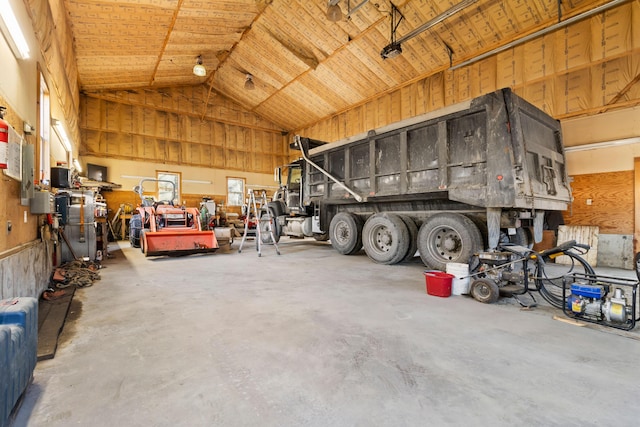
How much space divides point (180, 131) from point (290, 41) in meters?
7.44

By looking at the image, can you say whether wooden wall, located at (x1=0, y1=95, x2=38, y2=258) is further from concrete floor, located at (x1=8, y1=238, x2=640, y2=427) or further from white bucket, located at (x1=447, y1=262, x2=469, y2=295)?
white bucket, located at (x1=447, y1=262, x2=469, y2=295)

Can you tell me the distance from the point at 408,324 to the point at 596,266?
605cm

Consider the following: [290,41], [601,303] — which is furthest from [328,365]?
[290,41]

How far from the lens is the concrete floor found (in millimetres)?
1471

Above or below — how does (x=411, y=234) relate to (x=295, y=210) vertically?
below

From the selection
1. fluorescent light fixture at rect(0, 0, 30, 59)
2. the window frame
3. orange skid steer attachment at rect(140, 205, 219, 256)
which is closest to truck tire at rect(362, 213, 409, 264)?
orange skid steer attachment at rect(140, 205, 219, 256)

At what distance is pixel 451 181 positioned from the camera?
16.1ft

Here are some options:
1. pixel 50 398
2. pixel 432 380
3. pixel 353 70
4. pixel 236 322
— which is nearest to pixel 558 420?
pixel 432 380

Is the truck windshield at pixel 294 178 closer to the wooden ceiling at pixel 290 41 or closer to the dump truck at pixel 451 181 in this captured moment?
the dump truck at pixel 451 181

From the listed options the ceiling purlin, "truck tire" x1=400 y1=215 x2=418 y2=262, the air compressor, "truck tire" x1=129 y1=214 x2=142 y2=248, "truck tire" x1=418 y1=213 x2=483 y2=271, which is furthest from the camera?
"truck tire" x1=129 y1=214 x2=142 y2=248

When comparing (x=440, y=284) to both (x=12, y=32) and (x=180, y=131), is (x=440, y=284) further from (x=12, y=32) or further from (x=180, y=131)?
(x=180, y=131)

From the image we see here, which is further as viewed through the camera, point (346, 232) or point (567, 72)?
point (346, 232)

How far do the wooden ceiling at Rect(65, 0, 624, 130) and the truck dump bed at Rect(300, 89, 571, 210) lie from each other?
12.4 ft

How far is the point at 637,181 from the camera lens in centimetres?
600
